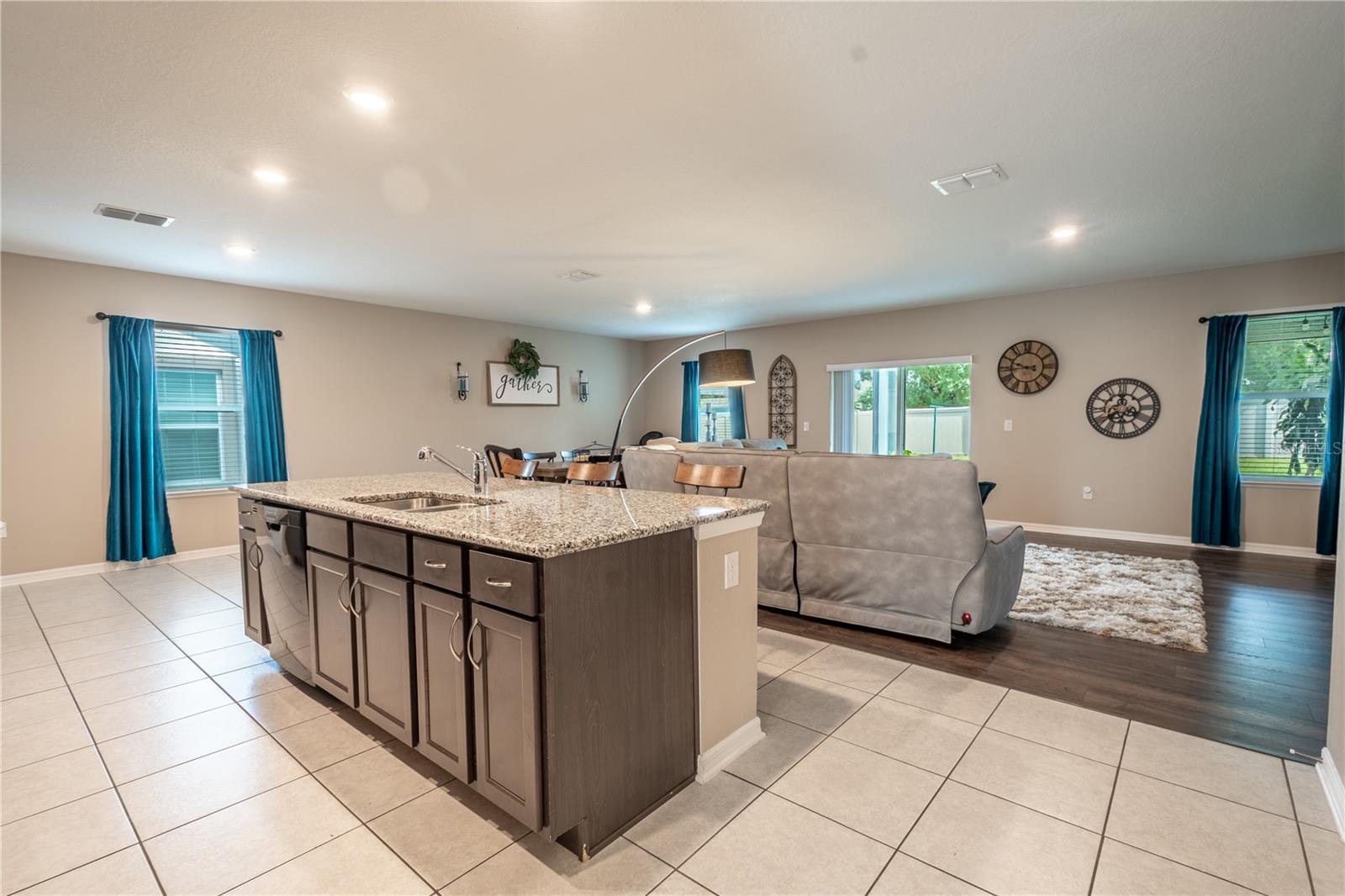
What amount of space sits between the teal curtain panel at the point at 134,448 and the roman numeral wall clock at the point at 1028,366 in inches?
320

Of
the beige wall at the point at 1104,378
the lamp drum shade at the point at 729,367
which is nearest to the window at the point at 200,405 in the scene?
the lamp drum shade at the point at 729,367

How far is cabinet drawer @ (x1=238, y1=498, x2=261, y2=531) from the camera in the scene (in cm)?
294

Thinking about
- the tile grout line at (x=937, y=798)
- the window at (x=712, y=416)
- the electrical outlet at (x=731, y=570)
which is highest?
the window at (x=712, y=416)

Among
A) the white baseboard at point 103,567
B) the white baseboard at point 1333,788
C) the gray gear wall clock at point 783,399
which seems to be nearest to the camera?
the white baseboard at point 1333,788

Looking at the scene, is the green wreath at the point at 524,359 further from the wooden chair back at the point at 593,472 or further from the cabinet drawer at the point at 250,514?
the cabinet drawer at the point at 250,514

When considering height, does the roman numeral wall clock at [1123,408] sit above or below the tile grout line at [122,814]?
above

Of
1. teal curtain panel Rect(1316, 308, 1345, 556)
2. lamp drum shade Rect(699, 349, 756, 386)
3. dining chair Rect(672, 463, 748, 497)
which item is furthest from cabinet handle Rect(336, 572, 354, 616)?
teal curtain panel Rect(1316, 308, 1345, 556)

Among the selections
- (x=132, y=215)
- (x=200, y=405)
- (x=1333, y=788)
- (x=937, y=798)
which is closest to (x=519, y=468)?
(x=937, y=798)

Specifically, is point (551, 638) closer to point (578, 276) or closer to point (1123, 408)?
point (578, 276)

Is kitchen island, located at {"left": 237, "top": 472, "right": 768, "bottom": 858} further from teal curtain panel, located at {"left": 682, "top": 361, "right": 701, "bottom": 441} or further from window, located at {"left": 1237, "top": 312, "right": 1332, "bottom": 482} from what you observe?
teal curtain panel, located at {"left": 682, "top": 361, "right": 701, "bottom": 441}

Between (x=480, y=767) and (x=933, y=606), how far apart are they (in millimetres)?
2415

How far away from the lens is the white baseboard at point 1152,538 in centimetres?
520

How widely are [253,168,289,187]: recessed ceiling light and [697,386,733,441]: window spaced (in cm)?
654

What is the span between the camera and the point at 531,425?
8469 millimetres
